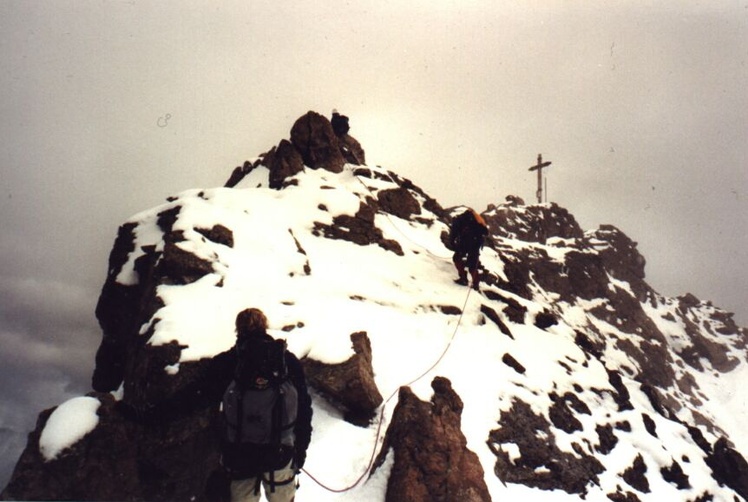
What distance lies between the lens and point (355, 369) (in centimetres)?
939

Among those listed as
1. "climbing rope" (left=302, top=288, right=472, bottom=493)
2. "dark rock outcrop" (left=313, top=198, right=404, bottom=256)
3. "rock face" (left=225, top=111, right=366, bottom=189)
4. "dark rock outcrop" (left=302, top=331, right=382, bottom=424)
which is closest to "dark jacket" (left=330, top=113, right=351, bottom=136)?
"rock face" (left=225, top=111, right=366, bottom=189)

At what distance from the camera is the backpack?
12.6 ft

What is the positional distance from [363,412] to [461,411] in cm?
234

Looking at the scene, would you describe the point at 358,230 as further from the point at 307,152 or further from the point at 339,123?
the point at 339,123

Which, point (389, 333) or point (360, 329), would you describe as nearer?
point (360, 329)

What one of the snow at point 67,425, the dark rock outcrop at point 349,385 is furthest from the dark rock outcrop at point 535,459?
the snow at point 67,425

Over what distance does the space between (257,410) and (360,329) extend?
25.5 ft

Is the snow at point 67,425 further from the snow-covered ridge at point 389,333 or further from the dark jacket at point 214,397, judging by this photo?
the dark jacket at point 214,397

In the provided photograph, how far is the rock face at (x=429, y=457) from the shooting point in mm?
7387

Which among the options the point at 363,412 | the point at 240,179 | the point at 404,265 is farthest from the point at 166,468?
the point at 240,179

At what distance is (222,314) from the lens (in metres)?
10.3

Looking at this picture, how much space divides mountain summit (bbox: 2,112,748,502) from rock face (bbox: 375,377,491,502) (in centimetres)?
4

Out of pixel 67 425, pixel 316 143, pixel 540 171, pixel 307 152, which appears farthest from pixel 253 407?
pixel 540 171

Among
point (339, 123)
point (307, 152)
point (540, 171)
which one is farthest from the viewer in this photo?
point (540, 171)
